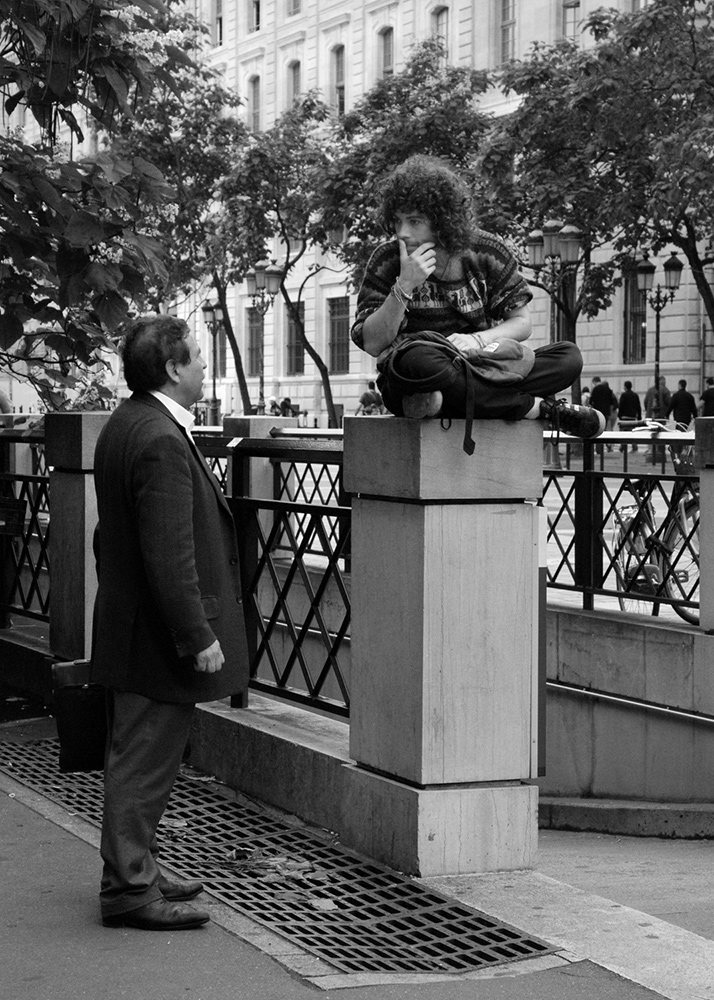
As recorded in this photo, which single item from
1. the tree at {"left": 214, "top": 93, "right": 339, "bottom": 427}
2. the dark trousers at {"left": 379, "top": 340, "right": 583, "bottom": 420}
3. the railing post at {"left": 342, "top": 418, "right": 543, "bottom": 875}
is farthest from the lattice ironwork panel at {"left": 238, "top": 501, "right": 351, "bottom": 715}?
the tree at {"left": 214, "top": 93, "right": 339, "bottom": 427}

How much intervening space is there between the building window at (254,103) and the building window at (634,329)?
2500 centimetres

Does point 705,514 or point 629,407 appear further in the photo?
point 629,407

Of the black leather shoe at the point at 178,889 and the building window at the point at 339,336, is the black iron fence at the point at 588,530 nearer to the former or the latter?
the black leather shoe at the point at 178,889

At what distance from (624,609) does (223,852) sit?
618cm

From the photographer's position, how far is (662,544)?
10.7 meters

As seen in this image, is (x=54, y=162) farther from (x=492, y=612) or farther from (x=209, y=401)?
(x=209, y=401)

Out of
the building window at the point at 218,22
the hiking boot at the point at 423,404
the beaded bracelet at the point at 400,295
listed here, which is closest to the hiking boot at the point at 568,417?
the hiking boot at the point at 423,404

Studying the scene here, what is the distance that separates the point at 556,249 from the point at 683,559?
64.8ft

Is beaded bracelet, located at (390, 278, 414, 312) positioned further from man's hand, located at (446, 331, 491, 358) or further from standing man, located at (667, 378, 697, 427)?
standing man, located at (667, 378, 697, 427)

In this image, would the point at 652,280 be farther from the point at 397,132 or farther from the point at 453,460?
the point at 453,460

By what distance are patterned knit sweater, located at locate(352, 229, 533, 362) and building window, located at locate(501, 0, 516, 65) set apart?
42.8m

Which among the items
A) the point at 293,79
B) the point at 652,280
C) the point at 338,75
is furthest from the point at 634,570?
the point at 293,79

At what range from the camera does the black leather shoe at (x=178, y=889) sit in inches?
195

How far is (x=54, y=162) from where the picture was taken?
A: 8.64m
